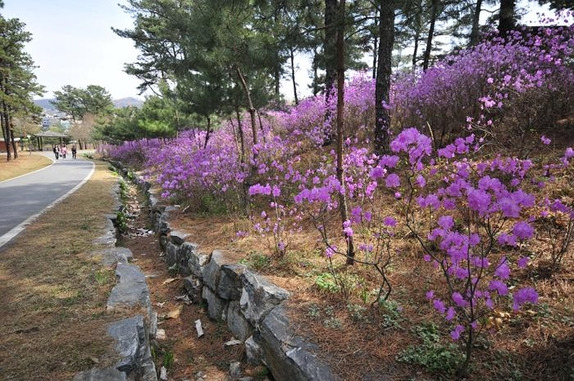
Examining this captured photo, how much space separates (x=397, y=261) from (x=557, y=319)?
4.91 ft

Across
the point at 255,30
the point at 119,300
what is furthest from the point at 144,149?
the point at 119,300

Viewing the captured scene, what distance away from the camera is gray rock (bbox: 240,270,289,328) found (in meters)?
3.22

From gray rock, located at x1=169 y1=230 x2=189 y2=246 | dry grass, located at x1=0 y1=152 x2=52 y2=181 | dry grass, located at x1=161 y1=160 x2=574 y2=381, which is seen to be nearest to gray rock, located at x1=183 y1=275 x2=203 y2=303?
gray rock, located at x1=169 y1=230 x2=189 y2=246

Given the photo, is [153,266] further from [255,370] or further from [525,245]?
[525,245]

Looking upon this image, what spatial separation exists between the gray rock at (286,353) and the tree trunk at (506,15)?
11.5 metres

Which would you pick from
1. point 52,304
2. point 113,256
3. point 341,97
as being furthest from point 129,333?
point 341,97

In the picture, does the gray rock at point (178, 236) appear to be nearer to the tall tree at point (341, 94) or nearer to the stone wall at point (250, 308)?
the stone wall at point (250, 308)

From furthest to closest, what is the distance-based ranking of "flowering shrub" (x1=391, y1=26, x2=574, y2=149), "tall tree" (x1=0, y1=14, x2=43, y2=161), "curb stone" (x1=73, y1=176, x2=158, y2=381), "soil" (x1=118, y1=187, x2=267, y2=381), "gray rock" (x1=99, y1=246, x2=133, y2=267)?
"tall tree" (x1=0, y1=14, x2=43, y2=161) < "flowering shrub" (x1=391, y1=26, x2=574, y2=149) < "gray rock" (x1=99, y1=246, x2=133, y2=267) < "soil" (x1=118, y1=187, x2=267, y2=381) < "curb stone" (x1=73, y1=176, x2=158, y2=381)

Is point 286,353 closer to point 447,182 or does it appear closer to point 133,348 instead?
point 133,348

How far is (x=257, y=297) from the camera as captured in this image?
3.39 meters

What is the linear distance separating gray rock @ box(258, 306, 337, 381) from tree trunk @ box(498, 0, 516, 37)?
11482 millimetres

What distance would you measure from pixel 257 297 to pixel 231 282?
74cm

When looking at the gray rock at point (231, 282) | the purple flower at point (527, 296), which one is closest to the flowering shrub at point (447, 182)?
the purple flower at point (527, 296)

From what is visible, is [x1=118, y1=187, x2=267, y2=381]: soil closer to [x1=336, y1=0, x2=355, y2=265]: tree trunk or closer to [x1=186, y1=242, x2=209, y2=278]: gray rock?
[x1=186, y1=242, x2=209, y2=278]: gray rock
